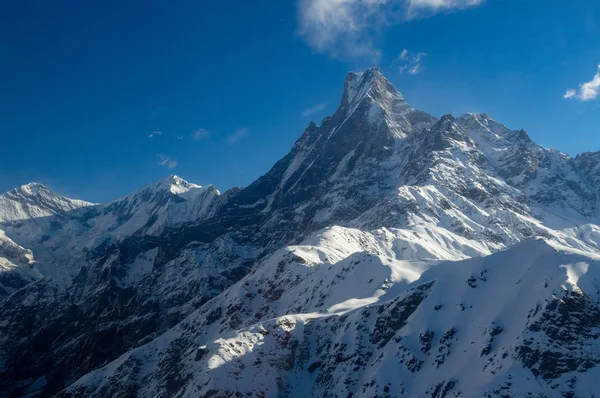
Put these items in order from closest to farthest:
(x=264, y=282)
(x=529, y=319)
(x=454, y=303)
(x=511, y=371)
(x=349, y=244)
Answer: (x=511, y=371) → (x=529, y=319) → (x=454, y=303) → (x=264, y=282) → (x=349, y=244)

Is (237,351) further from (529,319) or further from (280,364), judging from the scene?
(529,319)

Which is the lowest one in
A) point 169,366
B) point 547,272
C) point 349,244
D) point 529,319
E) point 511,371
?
point 169,366

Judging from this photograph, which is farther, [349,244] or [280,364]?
[349,244]

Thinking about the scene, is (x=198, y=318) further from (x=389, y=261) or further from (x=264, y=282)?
(x=389, y=261)

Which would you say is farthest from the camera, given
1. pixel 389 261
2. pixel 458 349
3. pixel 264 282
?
pixel 264 282

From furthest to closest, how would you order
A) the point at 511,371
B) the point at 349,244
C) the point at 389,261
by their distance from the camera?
the point at 349,244 → the point at 389,261 → the point at 511,371

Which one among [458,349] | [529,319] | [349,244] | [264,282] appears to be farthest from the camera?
[349,244]

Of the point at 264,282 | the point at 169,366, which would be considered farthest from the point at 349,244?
the point at 169,366

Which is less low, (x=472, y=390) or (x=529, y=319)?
(x=529, y=319)

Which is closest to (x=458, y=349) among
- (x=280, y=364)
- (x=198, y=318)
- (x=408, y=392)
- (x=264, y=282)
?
(x=408, y=392)
